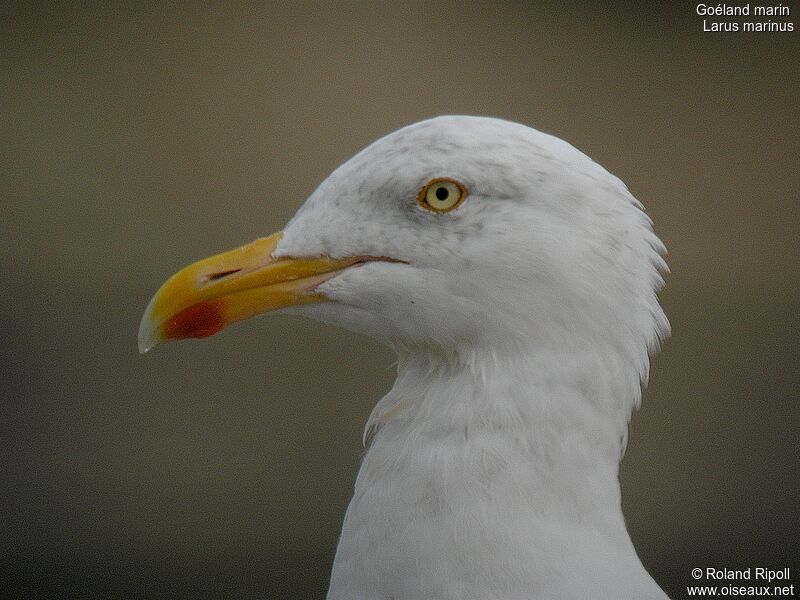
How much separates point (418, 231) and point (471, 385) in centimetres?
18

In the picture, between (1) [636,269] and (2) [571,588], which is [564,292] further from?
(2) [571,588]

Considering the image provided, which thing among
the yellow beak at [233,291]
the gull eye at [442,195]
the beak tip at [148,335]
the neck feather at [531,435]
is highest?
the gull eye at [442,195]

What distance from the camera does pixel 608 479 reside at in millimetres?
1177

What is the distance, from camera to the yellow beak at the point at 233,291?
3.87 ft

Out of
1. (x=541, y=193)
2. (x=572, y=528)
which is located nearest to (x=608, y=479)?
(x=572, y=528)

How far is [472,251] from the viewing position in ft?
3.72

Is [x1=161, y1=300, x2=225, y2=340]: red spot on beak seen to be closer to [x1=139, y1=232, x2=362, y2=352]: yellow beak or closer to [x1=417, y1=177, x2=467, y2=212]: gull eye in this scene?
[x1=139, y1=232, x2=362, y2=352]: yellow beak

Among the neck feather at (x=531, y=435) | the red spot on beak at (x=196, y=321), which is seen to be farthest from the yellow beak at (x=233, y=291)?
the neck feather at (x=531, y=435)

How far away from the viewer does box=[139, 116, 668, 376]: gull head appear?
113cm

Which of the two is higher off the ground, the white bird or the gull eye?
the gull eye

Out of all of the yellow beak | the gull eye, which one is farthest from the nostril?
the gull eye

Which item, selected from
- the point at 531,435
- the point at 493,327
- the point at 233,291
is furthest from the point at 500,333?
the point at 233,291

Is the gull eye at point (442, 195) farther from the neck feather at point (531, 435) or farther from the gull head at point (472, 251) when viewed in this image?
the neck feather at point (531, 435)

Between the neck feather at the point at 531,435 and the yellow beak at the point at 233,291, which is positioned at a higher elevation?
the yellow beak at the point at 233,291
